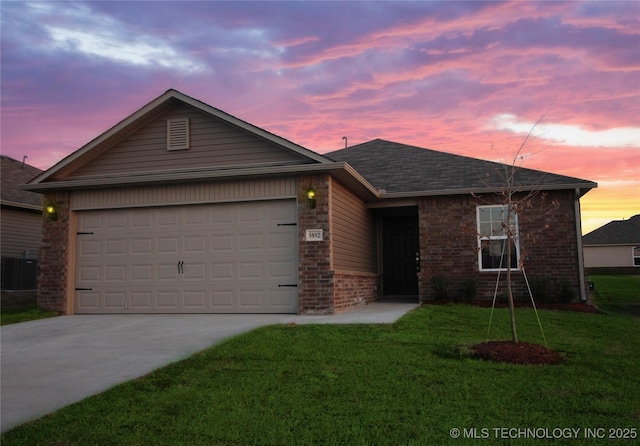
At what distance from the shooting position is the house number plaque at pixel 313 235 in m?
10.9

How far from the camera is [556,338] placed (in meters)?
7.94

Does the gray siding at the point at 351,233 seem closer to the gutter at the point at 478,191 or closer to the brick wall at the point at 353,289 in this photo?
the brick wall at the point at 353,289

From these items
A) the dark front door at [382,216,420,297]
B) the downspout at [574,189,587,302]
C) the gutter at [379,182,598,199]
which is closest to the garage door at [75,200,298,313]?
the gutter at [379,182,598,199]

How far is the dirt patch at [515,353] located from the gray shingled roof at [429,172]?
5.93 m

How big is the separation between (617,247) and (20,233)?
126ft

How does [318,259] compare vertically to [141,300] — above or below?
above

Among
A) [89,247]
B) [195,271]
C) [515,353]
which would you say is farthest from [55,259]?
[515,353]

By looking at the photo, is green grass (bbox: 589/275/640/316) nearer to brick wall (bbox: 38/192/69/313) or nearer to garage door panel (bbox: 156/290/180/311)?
garage door panel (bbox: 156/290/180/311)

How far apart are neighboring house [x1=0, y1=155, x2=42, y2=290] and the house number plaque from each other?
9.72m

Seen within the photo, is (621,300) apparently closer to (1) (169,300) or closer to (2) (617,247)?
(1) (169,300)

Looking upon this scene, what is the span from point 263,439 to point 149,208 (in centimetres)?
901

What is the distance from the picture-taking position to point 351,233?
13.1m

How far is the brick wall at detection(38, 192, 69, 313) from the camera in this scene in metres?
12.3

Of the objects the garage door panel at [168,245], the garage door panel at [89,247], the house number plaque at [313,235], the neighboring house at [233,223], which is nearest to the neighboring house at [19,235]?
the neighboring house at [233,223]
